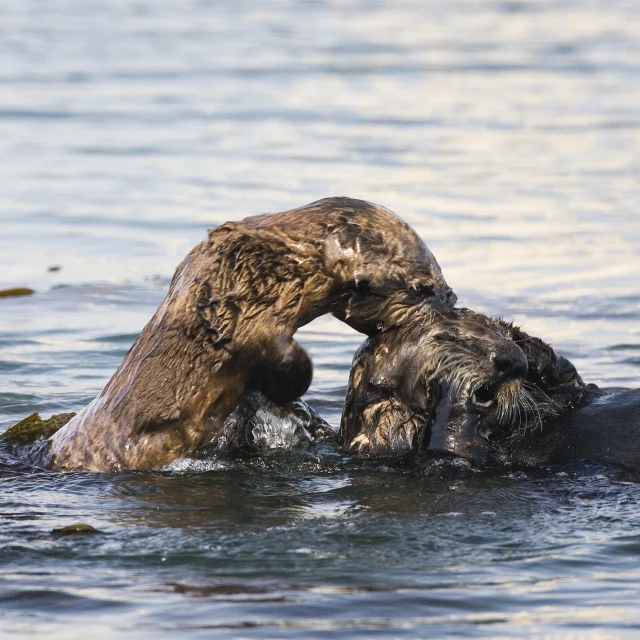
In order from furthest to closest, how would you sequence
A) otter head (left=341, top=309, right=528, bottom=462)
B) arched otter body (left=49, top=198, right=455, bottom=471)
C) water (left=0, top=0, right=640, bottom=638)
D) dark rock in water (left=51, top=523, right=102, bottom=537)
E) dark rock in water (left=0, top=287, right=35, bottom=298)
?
dark rock in water (left=0, top=287, right=35, bottom=298) → otter head (left=341, top=309, right=528, bottom=462) → arched otter body (left=49, top=198, right=455, bottom=471) → dark rock in water (left=51, top=523, right=102, bottom=537) → water (left=0, top=0, right=640, bottom=638)

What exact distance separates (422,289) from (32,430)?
6.65 ft

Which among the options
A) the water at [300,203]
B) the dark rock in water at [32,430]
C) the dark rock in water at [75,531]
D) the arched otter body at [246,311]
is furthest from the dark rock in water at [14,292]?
the dark rock in water at [75,531]

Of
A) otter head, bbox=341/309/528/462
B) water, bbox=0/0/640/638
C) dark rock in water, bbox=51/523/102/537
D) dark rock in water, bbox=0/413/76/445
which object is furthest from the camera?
dark rock in water, bbox=0/413/76/445

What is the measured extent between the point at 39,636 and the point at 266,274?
1805 millimetres

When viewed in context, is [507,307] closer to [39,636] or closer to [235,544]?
[235,544]

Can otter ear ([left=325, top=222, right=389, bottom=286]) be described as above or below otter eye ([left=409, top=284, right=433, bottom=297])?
above

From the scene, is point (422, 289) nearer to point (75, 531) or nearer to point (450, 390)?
point (450, 390)

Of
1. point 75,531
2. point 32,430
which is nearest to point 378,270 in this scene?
point 75,531

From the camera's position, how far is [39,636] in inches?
160

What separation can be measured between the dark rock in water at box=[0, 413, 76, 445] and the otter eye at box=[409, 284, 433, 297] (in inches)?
75.0

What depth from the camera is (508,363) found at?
5480 millimetres

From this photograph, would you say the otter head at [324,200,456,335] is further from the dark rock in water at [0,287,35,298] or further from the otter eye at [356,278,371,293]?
the dark rock in water at [0,287,35,298]

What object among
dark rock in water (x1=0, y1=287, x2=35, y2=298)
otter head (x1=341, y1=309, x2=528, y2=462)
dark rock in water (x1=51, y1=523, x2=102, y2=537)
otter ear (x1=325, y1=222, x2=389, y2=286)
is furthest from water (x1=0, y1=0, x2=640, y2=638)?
otter ear (x1=325, y1=222, x2=389, y2=286)

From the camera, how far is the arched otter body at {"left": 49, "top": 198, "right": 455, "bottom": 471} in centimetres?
533
